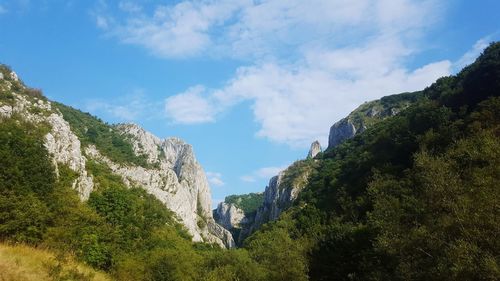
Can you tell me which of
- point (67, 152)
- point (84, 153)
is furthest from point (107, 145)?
point (67, 152)

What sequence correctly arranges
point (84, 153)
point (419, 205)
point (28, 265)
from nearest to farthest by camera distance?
point (28, 265) → point (419, 205) → point (84, 153)

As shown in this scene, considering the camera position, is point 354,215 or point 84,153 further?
point 84,153

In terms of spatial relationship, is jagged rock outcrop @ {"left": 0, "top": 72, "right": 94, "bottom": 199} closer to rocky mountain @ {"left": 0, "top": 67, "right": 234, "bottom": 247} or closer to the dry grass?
rocky mountain @ {"left": 0, "top": 67, "right": 234, "bottom": 247}

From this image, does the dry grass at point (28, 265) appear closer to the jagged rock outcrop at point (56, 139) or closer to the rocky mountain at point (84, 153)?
the rocky mountain at point (84, 153)

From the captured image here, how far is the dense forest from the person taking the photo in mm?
21281

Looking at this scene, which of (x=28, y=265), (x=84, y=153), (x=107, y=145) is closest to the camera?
(x=28, y=265)

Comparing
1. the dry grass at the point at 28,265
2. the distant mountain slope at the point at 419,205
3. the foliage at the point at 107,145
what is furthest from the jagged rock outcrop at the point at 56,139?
the dry grass at the point at 28,265

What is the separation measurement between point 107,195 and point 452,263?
87.9 meters

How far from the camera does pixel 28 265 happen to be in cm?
1886

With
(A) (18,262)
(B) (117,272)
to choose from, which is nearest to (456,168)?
(A) (18,262)

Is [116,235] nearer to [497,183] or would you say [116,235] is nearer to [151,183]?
[497,183]

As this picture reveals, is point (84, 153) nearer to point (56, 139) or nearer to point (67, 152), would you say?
point (56, 139)

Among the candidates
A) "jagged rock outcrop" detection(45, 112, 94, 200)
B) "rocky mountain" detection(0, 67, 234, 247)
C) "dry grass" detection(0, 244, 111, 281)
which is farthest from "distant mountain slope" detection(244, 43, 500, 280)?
"rocky mountain" detection(0, 67, 234, 247)

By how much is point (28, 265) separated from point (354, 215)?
75722 mm
